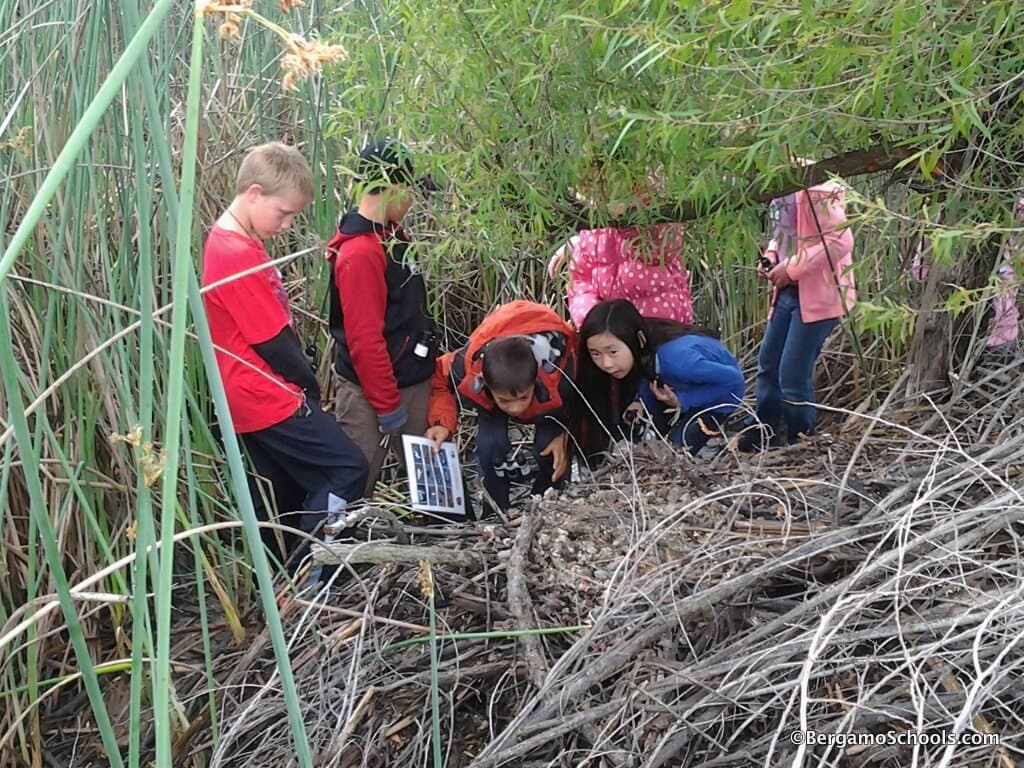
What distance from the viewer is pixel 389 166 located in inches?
76.7

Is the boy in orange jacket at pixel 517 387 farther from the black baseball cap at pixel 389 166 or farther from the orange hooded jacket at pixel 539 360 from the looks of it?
the black baseball cap at pixel 389 166

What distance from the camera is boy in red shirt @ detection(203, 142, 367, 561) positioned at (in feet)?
6.45

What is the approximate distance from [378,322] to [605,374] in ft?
1.77

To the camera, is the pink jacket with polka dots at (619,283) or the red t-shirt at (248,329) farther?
the pink jacket with polka dots at (619,283)

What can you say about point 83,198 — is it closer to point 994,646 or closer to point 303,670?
point 303,670

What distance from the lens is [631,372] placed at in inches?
92.7

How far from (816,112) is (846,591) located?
0.60 m

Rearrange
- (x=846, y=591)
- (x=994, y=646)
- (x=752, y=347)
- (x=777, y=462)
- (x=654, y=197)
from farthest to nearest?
(x=752, y=347), (x=777, y=462), (x=654, y=197), (x=846, y=591), (x=994, y=646)

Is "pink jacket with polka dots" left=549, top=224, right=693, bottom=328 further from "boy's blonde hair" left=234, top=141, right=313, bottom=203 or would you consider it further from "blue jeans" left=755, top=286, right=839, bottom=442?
"boy's blonde hair" left=234, top=141, right=313, bottom=203

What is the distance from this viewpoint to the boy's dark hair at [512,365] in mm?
2240

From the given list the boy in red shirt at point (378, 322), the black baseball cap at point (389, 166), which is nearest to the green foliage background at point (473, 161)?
the black baseball cap at point (389, 166)

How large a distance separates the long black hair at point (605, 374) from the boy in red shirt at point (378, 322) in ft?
1.27

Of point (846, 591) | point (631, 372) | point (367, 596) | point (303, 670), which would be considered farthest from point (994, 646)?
point (631, 372)

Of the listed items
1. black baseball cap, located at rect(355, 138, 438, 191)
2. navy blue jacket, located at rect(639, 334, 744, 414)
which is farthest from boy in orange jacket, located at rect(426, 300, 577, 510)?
black baseball cap, located at rect(355, 138, 438, 191)
